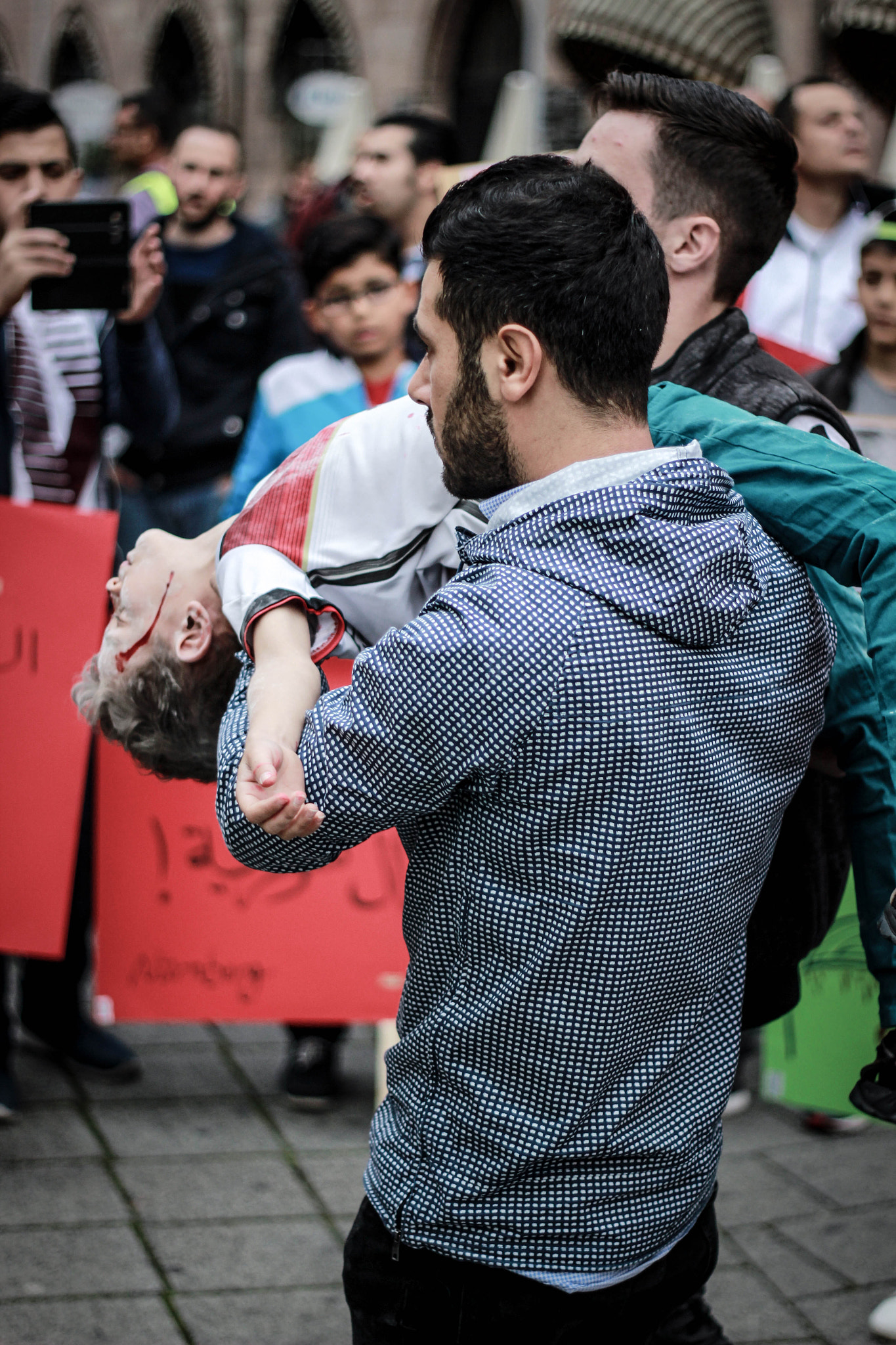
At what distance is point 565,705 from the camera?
1348 mm

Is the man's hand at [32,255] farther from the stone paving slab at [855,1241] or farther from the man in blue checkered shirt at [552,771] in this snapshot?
the stone paving slab at [855,1241]

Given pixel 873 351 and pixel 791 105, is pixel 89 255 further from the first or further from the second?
pixel 791 105

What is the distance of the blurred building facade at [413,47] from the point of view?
4680 mm

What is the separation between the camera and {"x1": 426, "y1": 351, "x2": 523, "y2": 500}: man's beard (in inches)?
56.5

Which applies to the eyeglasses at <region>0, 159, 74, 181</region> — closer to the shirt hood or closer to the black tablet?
the black tablet

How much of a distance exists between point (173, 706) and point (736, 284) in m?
1.00

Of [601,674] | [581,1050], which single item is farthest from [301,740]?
[581,1050]

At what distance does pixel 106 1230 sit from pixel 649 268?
241 cm

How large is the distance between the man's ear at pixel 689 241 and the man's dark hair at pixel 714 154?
14 millimetres

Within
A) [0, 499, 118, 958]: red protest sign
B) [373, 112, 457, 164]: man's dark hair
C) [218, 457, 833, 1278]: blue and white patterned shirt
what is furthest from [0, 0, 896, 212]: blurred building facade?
[218, 457, 833, 1278]: blue and white patterned shirt

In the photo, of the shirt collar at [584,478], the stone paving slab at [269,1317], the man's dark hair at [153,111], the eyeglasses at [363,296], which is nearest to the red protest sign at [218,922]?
the stone paving slab at [269,1317]

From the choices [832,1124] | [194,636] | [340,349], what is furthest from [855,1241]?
[340,349]

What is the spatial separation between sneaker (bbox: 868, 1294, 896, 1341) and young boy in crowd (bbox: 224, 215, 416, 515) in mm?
2352

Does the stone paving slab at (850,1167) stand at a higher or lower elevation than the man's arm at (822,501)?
lower
